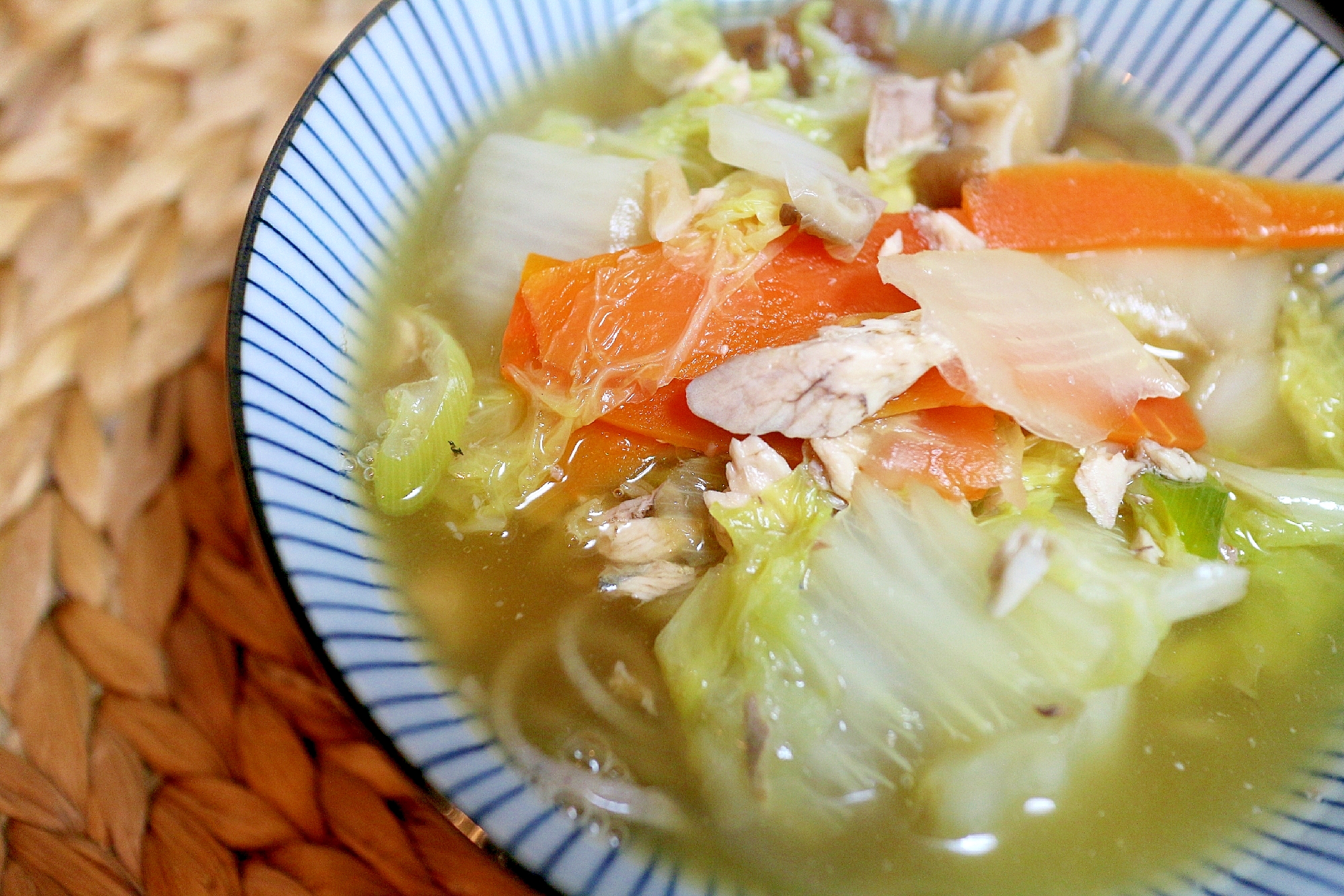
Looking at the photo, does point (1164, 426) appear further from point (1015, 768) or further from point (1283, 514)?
point (1015, 768)

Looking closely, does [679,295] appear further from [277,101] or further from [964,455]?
[277,101]

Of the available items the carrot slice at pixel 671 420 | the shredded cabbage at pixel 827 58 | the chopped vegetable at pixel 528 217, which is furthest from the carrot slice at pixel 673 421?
the shredded cabbage at pixel 827 58

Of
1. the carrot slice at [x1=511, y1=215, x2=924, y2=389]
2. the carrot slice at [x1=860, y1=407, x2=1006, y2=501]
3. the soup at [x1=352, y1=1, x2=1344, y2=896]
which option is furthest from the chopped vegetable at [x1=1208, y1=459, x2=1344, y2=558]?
the carrot slice at [x1=511, y1=215, x2=924, y2=389]

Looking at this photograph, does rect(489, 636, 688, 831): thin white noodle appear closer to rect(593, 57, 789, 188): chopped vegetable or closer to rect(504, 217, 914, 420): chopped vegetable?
rect(504, 217, 914, 420): chopped vegetable

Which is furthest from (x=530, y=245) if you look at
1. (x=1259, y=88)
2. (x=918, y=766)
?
(x=1259, y=88)

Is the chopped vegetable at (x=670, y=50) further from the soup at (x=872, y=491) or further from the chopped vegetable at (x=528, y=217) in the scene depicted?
the chopped vegetable at (x=528, y=217)

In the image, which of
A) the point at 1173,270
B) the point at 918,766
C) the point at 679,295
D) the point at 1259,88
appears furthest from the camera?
the point at 1259,88

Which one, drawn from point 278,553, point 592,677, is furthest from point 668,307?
point 278,553
